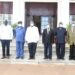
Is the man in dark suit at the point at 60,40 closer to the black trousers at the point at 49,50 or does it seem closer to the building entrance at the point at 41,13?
the black trousers at the point at 49,50

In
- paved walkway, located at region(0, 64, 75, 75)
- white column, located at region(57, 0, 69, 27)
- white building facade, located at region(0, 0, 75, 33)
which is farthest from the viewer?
white building facade, located at region(0, 0, 75, 33)

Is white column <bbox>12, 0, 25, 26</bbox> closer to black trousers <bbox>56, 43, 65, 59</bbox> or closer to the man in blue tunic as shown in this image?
the man in blue tunic

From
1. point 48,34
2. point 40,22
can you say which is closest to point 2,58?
point 48,34

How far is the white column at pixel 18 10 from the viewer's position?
87.7 ft

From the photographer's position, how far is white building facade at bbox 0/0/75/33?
2670 centimetres

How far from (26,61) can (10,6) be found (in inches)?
245

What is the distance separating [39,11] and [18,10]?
5.16 ft

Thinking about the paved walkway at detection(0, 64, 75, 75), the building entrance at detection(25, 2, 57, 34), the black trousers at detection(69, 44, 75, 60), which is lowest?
the paved walkway at detection(0, 64, 75, 75)

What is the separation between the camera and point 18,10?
26.8 meters

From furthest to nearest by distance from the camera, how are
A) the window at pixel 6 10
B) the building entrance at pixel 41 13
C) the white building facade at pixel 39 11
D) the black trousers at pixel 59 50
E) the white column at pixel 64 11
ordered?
the building entrance at pixel 41 13
the window at pixel 6 10
the white building facade at pixel 39 11
the white column at pixel 64 11
the black trousers at pixel 59 50

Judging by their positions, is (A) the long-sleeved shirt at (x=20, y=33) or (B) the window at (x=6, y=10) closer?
(A) the long-sleeved shirt at (x=20, y=33)

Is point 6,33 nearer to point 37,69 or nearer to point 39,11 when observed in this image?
point 37,69

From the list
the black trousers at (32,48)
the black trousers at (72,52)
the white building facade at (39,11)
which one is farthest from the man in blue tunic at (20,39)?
the white building facade at (39,11)

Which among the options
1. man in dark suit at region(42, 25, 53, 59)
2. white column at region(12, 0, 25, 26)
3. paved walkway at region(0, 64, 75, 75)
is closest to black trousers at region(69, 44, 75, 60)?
man in dark suit at region(42, 25, 53, 59)
